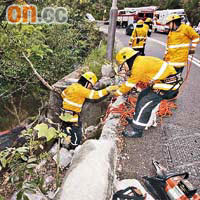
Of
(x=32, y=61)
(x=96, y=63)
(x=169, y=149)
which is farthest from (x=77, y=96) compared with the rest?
(x=32, y=61)

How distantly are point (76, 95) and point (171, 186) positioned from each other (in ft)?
8.21

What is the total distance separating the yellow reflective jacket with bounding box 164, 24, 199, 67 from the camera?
433 centimetres

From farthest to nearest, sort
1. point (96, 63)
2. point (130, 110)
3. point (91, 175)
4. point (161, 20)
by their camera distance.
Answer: point (161, 20), point (96, 63), point (130, 110), point (91, 175)

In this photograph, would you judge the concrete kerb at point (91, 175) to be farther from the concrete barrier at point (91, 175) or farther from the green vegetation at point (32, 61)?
the green vegetation at point (32, 61)

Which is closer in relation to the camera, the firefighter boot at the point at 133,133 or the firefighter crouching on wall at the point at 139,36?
the firefighter boot at the point at 133,133

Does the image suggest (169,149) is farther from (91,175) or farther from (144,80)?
(91,175)

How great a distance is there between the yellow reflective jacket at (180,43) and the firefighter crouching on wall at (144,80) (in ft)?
4.40

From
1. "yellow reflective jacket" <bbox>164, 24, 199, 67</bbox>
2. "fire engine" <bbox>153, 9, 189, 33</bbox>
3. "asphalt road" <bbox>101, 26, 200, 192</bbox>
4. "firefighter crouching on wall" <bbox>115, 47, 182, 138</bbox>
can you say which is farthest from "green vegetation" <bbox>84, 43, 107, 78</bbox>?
"fire engine" <bbox>153, 9, 189, 33</bbox>

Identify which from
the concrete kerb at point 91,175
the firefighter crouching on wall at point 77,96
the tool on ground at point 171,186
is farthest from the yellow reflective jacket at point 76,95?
the tool on ground at point 171,186

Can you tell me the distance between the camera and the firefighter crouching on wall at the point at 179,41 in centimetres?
432

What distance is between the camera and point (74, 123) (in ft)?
14.9

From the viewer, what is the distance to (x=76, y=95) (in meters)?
4.08

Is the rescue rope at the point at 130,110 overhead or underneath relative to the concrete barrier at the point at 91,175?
underneath

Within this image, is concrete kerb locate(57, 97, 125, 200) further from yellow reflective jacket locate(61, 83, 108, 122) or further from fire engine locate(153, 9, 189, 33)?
fire engine locate(153, 9, 189, 33)
